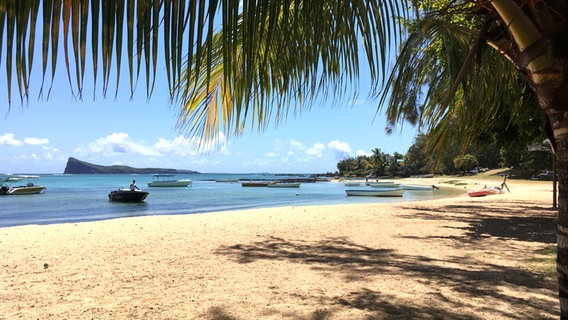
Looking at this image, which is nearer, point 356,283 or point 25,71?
point 25,71

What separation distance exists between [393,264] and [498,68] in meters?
3.04

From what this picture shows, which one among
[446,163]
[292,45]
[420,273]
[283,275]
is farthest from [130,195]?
[446,163]

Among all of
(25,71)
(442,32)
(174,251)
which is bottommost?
(174,251)

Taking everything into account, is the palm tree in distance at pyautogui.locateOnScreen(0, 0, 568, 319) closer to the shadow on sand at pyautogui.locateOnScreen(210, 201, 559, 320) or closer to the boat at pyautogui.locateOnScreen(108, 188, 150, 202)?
the shadow on sand at pyautogui.locateOnScreen(210, 201, 559, 320)

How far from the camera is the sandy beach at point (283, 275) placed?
3.35 meters

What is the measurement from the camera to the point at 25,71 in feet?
2.97

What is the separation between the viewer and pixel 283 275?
15.1 feet

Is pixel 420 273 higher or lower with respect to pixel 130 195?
higher

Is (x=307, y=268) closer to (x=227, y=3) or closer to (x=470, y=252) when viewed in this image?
(x=470, y=252)

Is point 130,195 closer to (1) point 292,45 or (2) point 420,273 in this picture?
(2) point 420,273

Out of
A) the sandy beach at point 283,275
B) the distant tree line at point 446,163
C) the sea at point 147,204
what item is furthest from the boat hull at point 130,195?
the distant tree line at point 446,163

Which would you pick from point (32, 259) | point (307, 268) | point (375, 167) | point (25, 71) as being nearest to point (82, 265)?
point (32, 259)

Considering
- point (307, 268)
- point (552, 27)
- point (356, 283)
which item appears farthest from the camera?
point (307, 268)

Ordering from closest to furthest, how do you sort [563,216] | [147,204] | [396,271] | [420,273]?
[563,216] → [420,273] → [396,271] → [147,204]
